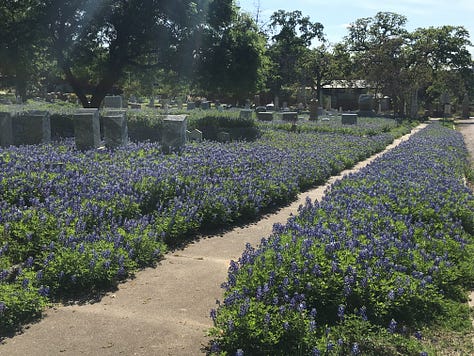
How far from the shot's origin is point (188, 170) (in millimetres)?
8617

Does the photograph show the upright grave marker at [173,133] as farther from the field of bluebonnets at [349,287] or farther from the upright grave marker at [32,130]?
the field of bluebonnets at [349,287]

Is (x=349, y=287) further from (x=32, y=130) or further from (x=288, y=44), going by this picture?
(x=288, y=44)

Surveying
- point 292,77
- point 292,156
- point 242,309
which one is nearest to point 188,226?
point 242,309

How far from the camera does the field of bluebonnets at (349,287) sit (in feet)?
12.1

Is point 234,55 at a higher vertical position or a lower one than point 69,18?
lower

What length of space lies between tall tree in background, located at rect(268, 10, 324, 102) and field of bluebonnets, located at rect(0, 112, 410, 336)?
4678cm

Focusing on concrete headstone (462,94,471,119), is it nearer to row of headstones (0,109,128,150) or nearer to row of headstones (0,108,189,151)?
row of headstones (0,108,189,151)

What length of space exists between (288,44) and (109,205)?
2279 inches

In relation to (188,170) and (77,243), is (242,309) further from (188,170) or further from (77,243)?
(188,170)

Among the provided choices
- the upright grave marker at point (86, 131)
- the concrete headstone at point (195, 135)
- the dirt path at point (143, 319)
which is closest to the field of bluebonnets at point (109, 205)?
the dirt path at point (143, 319)

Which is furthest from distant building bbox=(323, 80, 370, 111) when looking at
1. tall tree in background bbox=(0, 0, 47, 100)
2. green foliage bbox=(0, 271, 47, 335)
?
green foliage bbox=(0, 271, 47, 335)

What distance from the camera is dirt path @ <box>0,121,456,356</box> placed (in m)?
3.83

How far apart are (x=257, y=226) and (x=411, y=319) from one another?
11.4 ft

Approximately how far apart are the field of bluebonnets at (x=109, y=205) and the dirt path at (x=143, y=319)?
0.23 meters
